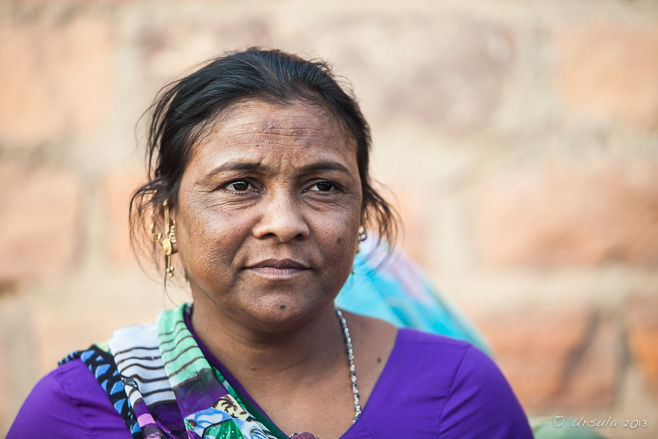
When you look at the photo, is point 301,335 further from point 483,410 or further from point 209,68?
point 209,68

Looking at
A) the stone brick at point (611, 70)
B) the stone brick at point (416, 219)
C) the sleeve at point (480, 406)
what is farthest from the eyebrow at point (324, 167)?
the stone brick at point (611, 70)

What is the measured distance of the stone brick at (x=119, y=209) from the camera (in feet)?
9.53

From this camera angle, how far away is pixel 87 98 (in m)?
2.95

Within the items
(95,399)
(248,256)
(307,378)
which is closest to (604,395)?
(307,378)

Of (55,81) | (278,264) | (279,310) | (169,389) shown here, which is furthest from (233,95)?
(55,81)

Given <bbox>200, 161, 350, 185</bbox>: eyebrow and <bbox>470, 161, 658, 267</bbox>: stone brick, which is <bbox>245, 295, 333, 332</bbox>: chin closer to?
<bbox>200, 161, 350, 185</bbox>: eyebrow

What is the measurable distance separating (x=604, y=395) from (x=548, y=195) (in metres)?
0.90

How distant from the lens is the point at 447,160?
2.91 metres

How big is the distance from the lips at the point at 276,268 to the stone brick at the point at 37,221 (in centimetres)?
157

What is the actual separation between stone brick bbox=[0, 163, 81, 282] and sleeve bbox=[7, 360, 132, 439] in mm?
1222

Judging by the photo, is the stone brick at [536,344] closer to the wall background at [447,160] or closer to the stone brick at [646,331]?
the wall background at [447,160]

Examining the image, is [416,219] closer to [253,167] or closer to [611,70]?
[611,70]

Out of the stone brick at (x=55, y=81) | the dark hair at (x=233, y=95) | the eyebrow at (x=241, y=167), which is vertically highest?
the stone brick at (x=55, y=81)

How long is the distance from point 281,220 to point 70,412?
2.52 ft
